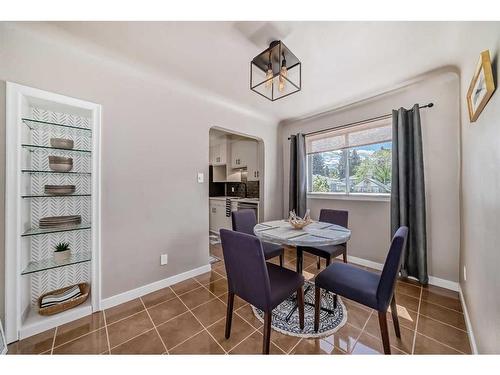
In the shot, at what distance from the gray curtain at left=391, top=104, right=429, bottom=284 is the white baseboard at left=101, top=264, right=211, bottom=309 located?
8.31 ft

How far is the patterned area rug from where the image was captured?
155 centimetres

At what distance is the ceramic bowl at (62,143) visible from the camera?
Answer: 167 cm

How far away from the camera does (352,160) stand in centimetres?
305

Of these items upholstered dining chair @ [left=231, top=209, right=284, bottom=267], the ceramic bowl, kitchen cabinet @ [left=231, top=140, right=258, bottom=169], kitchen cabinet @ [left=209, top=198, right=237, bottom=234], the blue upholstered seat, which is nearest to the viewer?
the blue upholstered seat

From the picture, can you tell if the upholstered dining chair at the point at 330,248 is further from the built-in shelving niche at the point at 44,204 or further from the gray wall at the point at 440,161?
the built-in shelving niche at the point at 44,204

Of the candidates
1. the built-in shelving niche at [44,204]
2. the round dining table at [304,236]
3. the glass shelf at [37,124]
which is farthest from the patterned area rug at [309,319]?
the glass shelf at [37,124]

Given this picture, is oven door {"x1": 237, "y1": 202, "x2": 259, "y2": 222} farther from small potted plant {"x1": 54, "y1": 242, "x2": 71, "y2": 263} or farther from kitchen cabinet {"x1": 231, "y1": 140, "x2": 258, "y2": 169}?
small potted plant {"x1": 54, "y1": 242, "x2": 71, "y2": 263}

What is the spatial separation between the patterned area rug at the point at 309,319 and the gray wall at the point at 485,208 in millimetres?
844

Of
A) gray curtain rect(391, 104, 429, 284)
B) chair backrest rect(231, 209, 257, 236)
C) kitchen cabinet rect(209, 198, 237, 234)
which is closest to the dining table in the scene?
chair backrest rect(231, 209, 257, 236)

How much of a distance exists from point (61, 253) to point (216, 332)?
1.49 meters

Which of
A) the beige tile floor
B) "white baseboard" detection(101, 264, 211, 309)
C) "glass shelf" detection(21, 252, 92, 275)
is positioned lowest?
the beige tile floor

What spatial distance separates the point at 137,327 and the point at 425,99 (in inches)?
149

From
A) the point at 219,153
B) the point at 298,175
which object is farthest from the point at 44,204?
the point at 219,153
